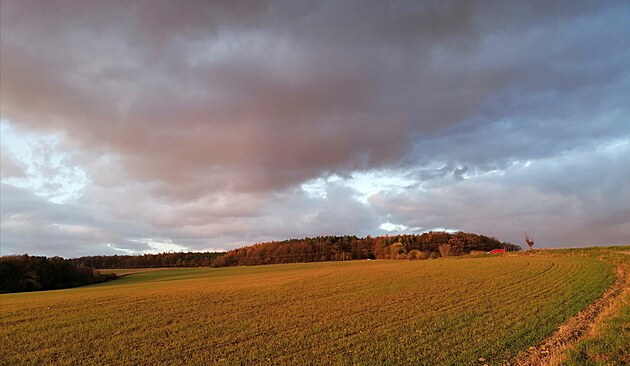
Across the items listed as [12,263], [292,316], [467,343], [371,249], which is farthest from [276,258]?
[467,343]

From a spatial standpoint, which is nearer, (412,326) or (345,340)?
(345,340)

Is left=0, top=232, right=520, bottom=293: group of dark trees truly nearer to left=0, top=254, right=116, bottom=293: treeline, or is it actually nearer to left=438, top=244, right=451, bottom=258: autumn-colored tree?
left=438, top=244, right=451, bottom=258: autumn-colored tree

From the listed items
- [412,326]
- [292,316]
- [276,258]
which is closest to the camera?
[412,326]

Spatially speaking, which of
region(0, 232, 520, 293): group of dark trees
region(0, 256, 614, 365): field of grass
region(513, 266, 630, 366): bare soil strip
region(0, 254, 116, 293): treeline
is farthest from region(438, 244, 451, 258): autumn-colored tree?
region(513, 266, 630, 366): bare soil strip

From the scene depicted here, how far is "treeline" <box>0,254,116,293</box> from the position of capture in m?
79.1

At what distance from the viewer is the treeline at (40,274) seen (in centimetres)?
7912

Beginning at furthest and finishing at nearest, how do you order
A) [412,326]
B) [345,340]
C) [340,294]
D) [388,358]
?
[340,294] < [412,326] < [345,340] < [388,358]

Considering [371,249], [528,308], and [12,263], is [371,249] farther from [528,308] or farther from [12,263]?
[528,308]

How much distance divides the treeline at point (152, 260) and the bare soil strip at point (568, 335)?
15245 centimetres

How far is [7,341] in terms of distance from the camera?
22297 millimetres

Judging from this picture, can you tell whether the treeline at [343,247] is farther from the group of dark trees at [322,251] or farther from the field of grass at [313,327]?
the field of grass at [313,327]

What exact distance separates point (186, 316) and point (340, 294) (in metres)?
13.4

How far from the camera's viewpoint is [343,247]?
169 m

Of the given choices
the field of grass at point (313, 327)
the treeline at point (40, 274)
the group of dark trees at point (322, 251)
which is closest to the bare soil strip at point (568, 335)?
the field of grass at point (313, 327)
